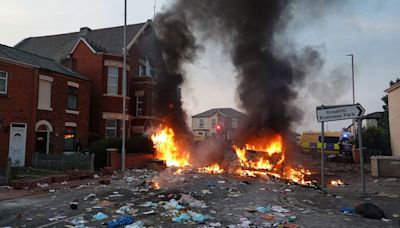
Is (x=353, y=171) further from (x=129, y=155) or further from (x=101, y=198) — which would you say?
(x=101, y=198)

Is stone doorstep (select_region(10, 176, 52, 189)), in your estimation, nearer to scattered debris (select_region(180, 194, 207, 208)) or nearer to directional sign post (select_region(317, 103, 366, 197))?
scattered debris (select_region(180, 194, 207, 208))

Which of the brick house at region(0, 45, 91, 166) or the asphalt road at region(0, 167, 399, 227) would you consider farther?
the brick house at region(0, 45, 91, 166)

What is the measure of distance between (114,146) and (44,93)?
17.6 feet

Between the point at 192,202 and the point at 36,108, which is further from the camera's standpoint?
the point at 36,108

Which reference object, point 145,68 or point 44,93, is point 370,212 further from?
point 145,68

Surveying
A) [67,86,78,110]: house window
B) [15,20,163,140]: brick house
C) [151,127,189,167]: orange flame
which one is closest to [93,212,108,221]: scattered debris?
[151,127,189,167]: orange flame

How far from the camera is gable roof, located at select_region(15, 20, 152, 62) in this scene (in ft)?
94.2

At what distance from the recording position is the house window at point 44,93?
1991cm

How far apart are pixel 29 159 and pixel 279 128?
1450 cm

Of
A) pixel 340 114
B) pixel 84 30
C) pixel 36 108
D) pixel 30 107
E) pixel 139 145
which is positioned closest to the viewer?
pixel 340 114

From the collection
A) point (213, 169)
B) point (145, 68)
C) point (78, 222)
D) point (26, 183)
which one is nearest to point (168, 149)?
point (213, 169)

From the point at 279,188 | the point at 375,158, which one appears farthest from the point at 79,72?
the point at 375,158

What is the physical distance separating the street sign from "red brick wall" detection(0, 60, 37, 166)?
1509 cm

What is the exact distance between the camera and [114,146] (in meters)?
20.0
